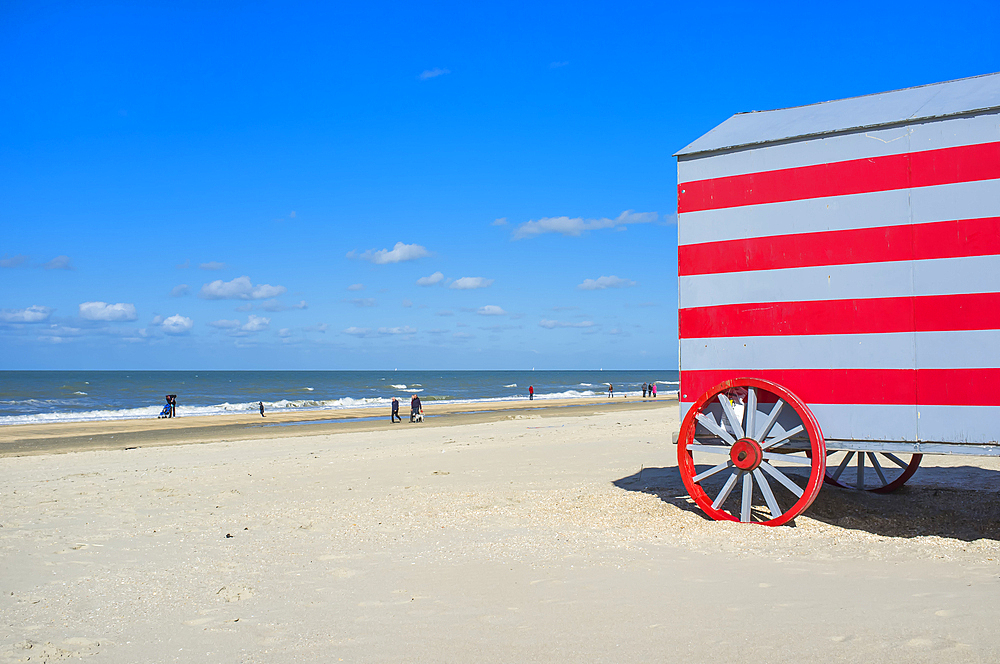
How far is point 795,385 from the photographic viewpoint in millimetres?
7832

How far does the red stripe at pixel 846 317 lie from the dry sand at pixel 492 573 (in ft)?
7.32

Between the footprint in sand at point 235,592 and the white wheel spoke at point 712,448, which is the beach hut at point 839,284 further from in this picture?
the footprint in sand at point 235,592

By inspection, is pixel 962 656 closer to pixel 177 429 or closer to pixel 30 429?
pixel 177 429

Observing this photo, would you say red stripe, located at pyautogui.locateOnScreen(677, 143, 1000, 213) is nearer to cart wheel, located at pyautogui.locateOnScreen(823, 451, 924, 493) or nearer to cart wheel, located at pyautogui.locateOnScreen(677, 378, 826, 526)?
cart wheel, located at pyautogui.locateOnScreen(677, 378, 826, 526)

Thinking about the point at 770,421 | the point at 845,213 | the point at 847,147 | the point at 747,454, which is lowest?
the point at 747,454

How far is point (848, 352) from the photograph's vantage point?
754cm

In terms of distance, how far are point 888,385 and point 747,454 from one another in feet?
5.40

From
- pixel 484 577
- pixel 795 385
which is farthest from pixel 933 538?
pixel 484 577

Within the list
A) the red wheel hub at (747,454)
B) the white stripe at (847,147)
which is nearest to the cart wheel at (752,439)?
the red wheel hub at (747,454)

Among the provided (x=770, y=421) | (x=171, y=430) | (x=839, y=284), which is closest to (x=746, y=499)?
(x=770, y=421)

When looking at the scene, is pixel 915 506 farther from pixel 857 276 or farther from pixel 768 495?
pixel 857 276

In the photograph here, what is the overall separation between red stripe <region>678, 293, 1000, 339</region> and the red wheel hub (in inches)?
49.7

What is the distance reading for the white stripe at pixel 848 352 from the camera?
22.6 ft

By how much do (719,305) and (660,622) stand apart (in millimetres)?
4356
